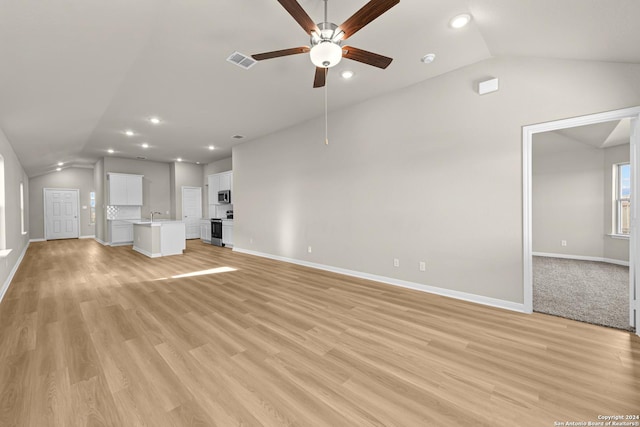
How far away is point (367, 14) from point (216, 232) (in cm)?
796

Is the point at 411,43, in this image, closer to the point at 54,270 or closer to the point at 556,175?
the point at 556,175

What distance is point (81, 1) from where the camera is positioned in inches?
76.3

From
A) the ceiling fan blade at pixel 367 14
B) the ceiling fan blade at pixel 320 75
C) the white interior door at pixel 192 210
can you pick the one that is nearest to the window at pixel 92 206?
the white interior door at pixel 192 210

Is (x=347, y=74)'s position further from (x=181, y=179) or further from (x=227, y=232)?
(x=181, y=179)

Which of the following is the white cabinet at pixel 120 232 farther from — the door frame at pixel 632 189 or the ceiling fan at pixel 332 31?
the door frame at pixel 632 189

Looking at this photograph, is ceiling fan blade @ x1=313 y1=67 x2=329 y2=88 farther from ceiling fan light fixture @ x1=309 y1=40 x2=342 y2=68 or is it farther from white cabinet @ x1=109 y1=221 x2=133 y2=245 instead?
white cabinet @ x1=109 y1=221 x2=133 y2=245

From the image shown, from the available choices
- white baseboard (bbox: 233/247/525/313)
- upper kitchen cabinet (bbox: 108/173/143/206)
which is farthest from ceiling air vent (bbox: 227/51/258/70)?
upper kitchen cabinet (bbox: 108/173/143/206)

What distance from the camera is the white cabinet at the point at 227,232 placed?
8.08 meters

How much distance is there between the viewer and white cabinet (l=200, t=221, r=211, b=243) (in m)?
9.13

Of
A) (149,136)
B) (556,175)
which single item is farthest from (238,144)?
(556,175)

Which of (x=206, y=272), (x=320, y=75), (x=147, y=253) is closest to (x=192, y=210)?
(x=147, y=253)

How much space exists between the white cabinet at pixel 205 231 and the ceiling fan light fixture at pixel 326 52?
8.10 meters

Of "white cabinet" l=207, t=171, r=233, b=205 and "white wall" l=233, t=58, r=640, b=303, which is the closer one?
"white wall" l=233, t=58, r=640, b=303

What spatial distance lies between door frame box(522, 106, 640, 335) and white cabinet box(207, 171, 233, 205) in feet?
24.8
